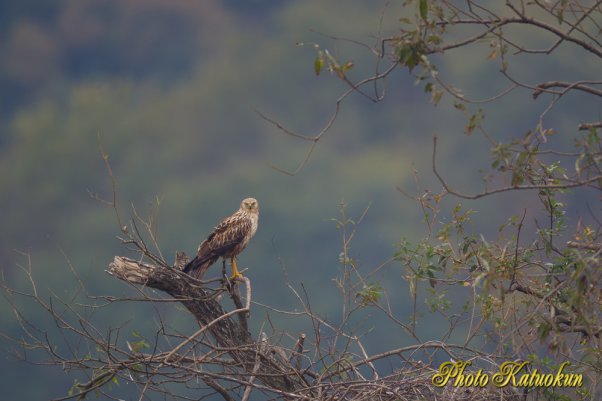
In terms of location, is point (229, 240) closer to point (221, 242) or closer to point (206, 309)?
point (221, 242)

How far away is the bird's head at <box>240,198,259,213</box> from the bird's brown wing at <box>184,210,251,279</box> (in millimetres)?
67

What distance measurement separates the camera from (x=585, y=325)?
3287 mm

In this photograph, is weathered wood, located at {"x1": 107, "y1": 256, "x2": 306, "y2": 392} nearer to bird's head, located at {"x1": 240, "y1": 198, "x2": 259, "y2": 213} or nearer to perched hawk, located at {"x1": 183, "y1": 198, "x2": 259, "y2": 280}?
perched hawk, located at {"x1": 183, "y1": 198, "x2": 259, "y2": 280}

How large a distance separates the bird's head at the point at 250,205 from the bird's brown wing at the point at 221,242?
2.6 inches

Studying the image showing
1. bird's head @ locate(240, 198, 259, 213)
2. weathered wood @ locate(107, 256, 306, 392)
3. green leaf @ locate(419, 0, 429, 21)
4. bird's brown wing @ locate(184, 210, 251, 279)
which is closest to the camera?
green leaf @ locate(419, 0, 429, 21)

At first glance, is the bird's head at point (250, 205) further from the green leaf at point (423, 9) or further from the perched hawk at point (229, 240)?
the green leaf at point (423, 9)

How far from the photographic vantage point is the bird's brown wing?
19.2 ft

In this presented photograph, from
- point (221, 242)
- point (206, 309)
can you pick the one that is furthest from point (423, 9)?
point (221, 242)

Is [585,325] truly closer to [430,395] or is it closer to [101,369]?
[430,395]

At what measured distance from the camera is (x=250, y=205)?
6.77m

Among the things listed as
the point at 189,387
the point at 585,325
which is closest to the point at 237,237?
the point at 189,387

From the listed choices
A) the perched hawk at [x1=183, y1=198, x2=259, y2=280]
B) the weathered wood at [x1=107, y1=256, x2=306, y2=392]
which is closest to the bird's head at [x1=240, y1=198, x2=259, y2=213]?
the perched hawk at [x1=183, y1=198, x2=259, y2=280]

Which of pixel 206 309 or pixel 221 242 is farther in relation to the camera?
pixel 221 242

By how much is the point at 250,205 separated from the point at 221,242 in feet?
2.21
